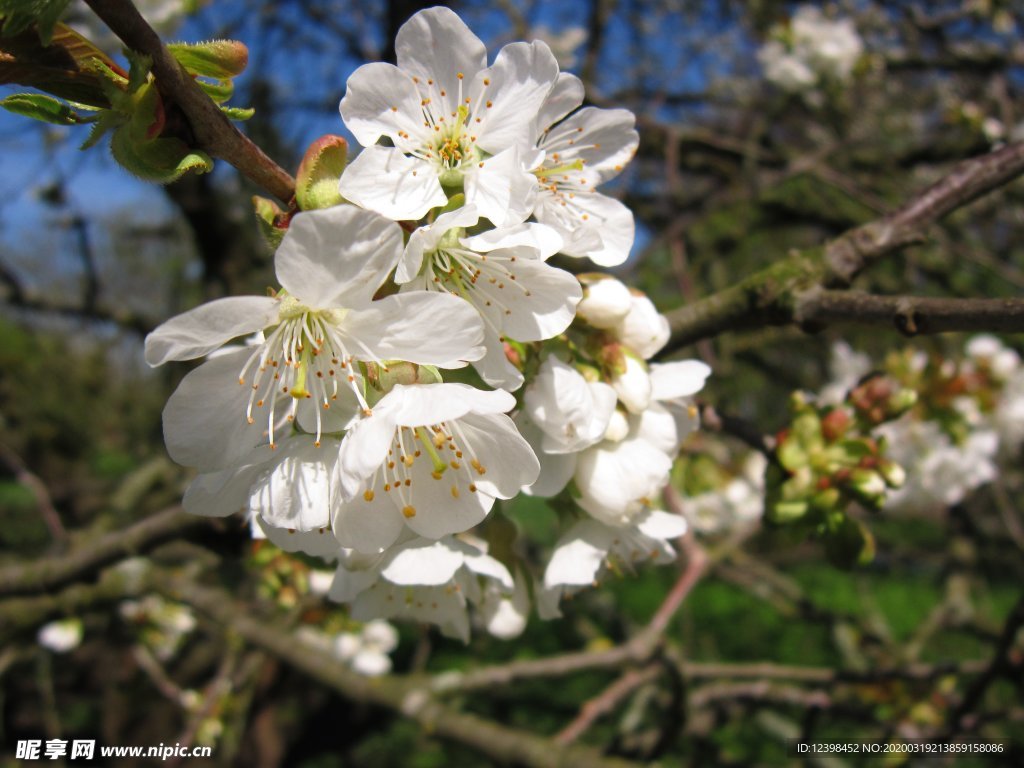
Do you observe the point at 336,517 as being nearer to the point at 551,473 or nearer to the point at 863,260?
the point at 551,473

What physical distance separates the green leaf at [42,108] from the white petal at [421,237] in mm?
341

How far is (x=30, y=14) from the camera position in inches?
22.2

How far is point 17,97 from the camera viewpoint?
2.11 feet

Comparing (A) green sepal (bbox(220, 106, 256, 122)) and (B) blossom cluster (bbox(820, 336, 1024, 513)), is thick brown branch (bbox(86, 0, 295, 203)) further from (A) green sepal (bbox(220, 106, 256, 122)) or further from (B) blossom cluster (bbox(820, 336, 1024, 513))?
(B) blossom cluster (bbox(820, 336, 1024, 513))

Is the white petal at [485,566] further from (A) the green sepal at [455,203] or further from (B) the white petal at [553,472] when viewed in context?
(A) the green sepal at [455,203]

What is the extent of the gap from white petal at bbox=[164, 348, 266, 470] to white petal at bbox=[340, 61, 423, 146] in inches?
12.4

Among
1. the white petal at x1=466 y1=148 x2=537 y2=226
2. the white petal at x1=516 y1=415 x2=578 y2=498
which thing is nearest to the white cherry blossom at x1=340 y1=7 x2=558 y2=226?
the white petal at x1=466 y1=148 x2=537 y2=226

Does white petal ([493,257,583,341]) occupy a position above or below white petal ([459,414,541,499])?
above

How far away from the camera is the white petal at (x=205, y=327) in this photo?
0.64 m

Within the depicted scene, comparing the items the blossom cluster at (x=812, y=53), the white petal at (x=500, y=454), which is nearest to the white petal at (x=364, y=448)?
the white petal at (x=500, y=454)

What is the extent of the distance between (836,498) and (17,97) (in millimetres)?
1187

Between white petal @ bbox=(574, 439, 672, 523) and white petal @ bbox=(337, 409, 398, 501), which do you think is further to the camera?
white petal @ bbox=(574, 439, 672, 523)

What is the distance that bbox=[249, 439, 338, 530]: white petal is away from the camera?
2.35ft

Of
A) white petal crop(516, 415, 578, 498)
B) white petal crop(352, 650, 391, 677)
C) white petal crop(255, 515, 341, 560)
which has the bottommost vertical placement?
white petal crop(352, 650, 391, 677)
